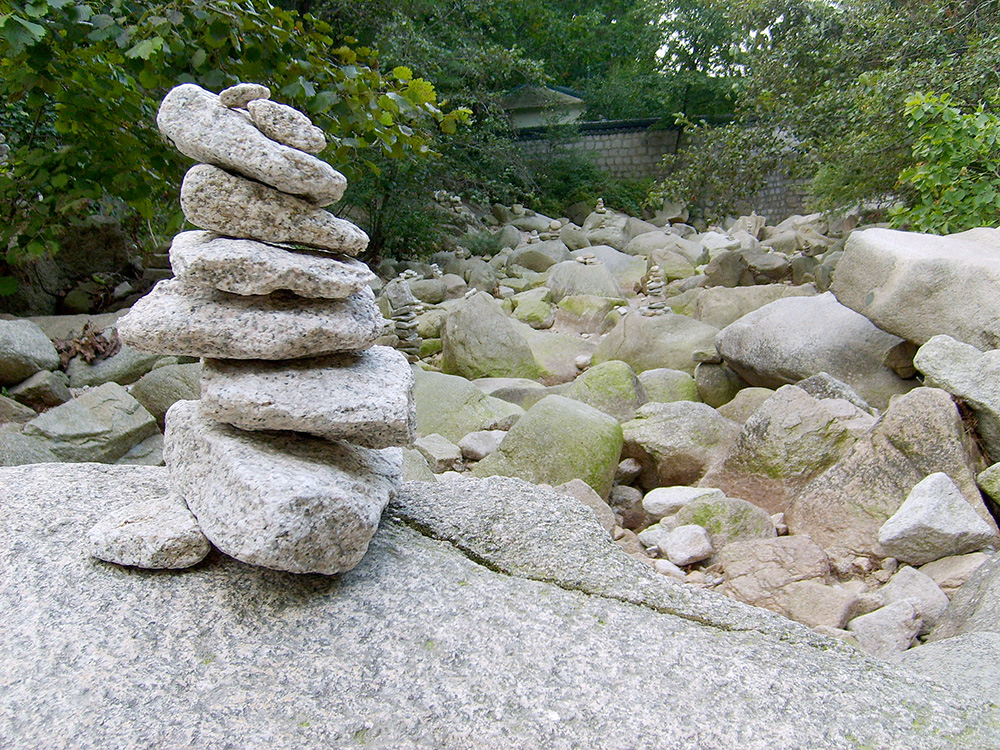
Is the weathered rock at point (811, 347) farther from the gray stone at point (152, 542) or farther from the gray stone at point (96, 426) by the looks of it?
the gray stone at point (152, 542)

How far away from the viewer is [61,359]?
748 centimetres

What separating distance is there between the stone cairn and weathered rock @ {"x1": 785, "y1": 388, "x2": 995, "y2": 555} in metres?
2.97

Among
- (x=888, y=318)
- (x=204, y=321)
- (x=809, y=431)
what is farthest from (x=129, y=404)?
(x=888, y=318)

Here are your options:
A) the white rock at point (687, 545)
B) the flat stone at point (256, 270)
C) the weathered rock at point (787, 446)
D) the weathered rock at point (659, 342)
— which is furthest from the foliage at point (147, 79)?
the weathered rock at point (659, 342)

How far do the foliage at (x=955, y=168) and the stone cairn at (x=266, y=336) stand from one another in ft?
19.4

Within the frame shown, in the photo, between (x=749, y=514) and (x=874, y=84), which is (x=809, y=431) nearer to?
(x=749, y=514)

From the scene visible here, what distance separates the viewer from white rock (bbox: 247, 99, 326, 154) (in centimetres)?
212

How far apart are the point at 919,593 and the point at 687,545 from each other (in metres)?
1.10

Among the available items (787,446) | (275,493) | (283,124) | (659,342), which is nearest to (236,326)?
(275,493)

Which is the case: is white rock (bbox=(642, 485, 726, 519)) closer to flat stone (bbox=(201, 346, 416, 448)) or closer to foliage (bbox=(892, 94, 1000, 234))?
flat stone (bbox=(201, 346, 416, 448))

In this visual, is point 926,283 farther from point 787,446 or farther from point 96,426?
point 96,426

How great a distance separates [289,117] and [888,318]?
5.01 metres

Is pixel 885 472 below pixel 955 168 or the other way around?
below

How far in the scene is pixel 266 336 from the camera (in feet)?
6.68
